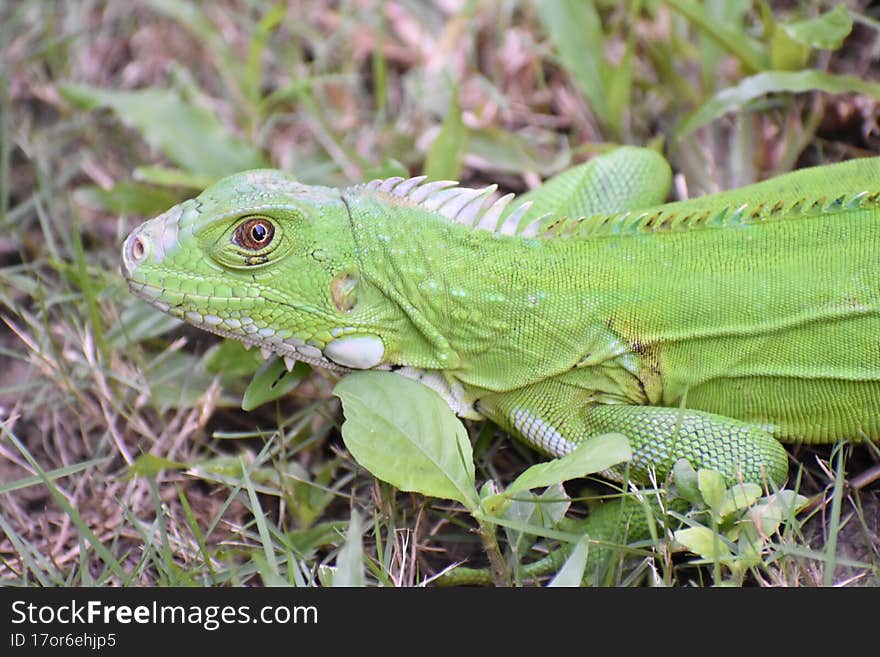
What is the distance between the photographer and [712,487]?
3543 millimetres

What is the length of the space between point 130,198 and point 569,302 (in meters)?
2.89

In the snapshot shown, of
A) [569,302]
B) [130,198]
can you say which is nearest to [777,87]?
[569,302]

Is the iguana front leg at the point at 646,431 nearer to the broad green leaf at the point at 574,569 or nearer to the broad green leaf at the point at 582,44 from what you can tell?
the broad green leaf at the point at 574,569

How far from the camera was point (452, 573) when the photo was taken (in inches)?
156

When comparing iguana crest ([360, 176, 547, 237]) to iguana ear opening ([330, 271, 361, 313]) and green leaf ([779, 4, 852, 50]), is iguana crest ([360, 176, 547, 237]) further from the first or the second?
green leaf ([779, 4, 852, 50])

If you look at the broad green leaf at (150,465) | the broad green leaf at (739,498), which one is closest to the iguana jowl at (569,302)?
the broad green leaf at (739,498)

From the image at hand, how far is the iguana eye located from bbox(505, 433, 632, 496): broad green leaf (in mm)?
1342

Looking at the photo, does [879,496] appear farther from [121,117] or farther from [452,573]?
[121,117]

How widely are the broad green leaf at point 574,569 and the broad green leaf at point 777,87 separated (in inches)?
107

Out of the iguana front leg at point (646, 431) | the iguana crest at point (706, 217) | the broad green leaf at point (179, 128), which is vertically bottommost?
the iguana front leg at point (646, 431)

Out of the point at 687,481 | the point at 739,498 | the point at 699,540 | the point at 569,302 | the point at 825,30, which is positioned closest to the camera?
the point at 699,540

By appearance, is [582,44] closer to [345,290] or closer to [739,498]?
[345,290]

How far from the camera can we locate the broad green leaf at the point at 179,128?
5.71 meters

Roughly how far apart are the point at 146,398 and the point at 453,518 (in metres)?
1.70
